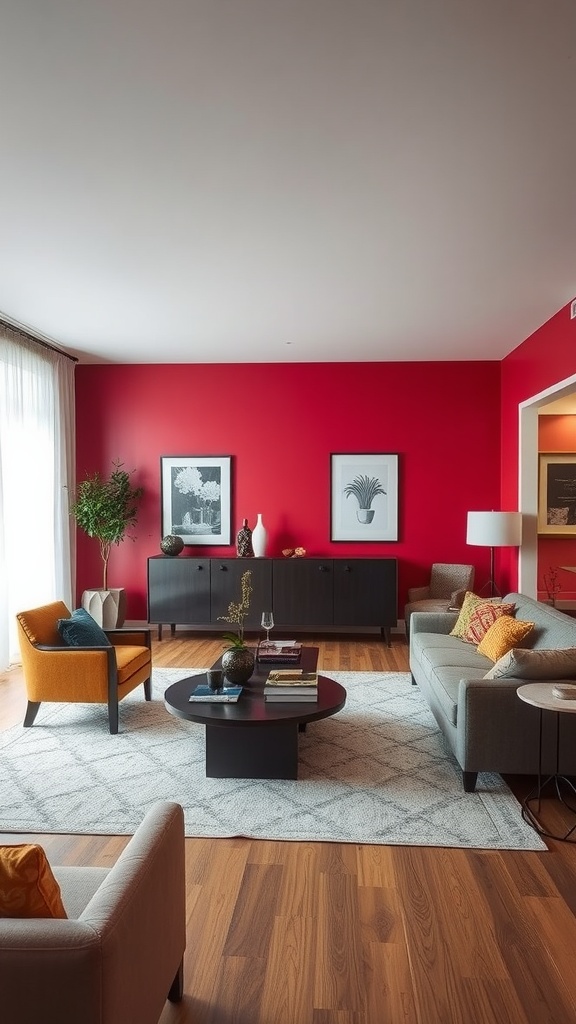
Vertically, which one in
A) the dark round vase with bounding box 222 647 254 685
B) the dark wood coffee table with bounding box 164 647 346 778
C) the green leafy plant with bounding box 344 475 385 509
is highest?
the green leafy plant with bounding box 344 475 385 509

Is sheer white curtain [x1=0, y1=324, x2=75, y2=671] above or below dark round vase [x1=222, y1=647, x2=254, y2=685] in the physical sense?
above

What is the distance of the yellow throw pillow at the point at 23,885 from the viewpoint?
4.34 ft

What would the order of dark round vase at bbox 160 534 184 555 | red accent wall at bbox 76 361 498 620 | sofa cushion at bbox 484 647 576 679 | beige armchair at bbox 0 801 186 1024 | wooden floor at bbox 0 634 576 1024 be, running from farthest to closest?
red accent wall at bbox 76 361 498 620 → dark round vase at bbox 160 534 184 555 → sofa cushion at bbox 484 647 576 679 → wooden floor at bbox 0 634 576 1024 → beige armchair at bbox 0 801 186 1024

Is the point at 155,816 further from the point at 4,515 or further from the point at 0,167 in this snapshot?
the point at 4,515

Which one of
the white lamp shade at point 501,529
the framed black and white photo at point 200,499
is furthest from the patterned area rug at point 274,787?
the framed black and white photo at point 200,499

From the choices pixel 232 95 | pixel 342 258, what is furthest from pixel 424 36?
pixel 342 258

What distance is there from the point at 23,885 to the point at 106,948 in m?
0.22

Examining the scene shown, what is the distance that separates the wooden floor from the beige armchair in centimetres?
38

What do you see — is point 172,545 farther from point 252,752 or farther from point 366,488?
point 252,752

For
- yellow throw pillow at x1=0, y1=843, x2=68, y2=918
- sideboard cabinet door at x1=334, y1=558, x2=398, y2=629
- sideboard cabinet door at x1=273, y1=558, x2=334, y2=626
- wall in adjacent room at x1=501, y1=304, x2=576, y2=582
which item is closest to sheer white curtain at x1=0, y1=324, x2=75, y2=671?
sideboard cabinet door at x1=273, y1=558, x2=334, y2=626

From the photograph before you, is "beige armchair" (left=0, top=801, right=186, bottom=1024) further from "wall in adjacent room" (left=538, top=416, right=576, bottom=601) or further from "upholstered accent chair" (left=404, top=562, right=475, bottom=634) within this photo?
"wall in adjacent room" (left=538, top=416, right=576, bottom=601)

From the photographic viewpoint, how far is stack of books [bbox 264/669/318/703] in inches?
140

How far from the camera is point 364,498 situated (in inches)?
280

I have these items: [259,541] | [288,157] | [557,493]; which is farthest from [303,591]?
[288,157]
